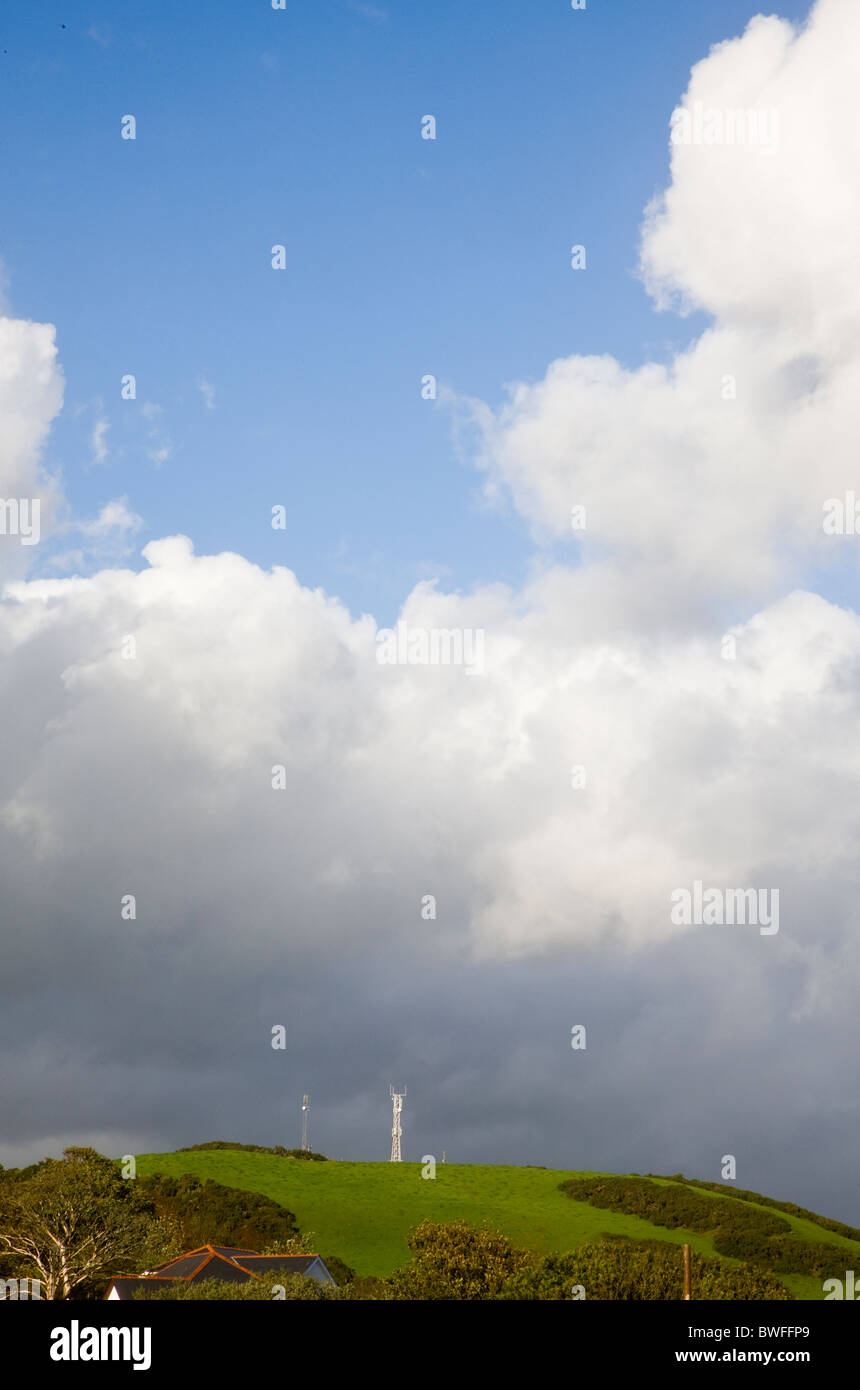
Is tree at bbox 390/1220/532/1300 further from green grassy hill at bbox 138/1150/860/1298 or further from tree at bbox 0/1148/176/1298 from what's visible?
green grassy hill at bbox 138/1150/860/1298

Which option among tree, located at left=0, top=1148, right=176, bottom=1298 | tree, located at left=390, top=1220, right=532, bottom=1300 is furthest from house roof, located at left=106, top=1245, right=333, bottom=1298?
tree, located at left=390, top=1220, right=532, bottom=1300

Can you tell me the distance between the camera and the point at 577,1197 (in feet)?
431

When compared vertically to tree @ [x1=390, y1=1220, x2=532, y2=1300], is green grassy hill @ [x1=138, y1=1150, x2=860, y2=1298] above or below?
below

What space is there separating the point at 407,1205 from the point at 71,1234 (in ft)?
174

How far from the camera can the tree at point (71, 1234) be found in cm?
7762

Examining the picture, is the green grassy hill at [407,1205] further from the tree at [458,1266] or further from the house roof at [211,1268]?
the tree at [458,1266]

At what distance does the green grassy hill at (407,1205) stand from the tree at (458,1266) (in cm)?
2962

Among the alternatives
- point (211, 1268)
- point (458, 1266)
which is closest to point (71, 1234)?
point (211, 1268)

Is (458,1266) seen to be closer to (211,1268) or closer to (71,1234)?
(211,1268)

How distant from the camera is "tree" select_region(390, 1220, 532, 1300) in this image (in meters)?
66.4

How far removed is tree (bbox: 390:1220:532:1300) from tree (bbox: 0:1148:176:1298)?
2105 centimetres
